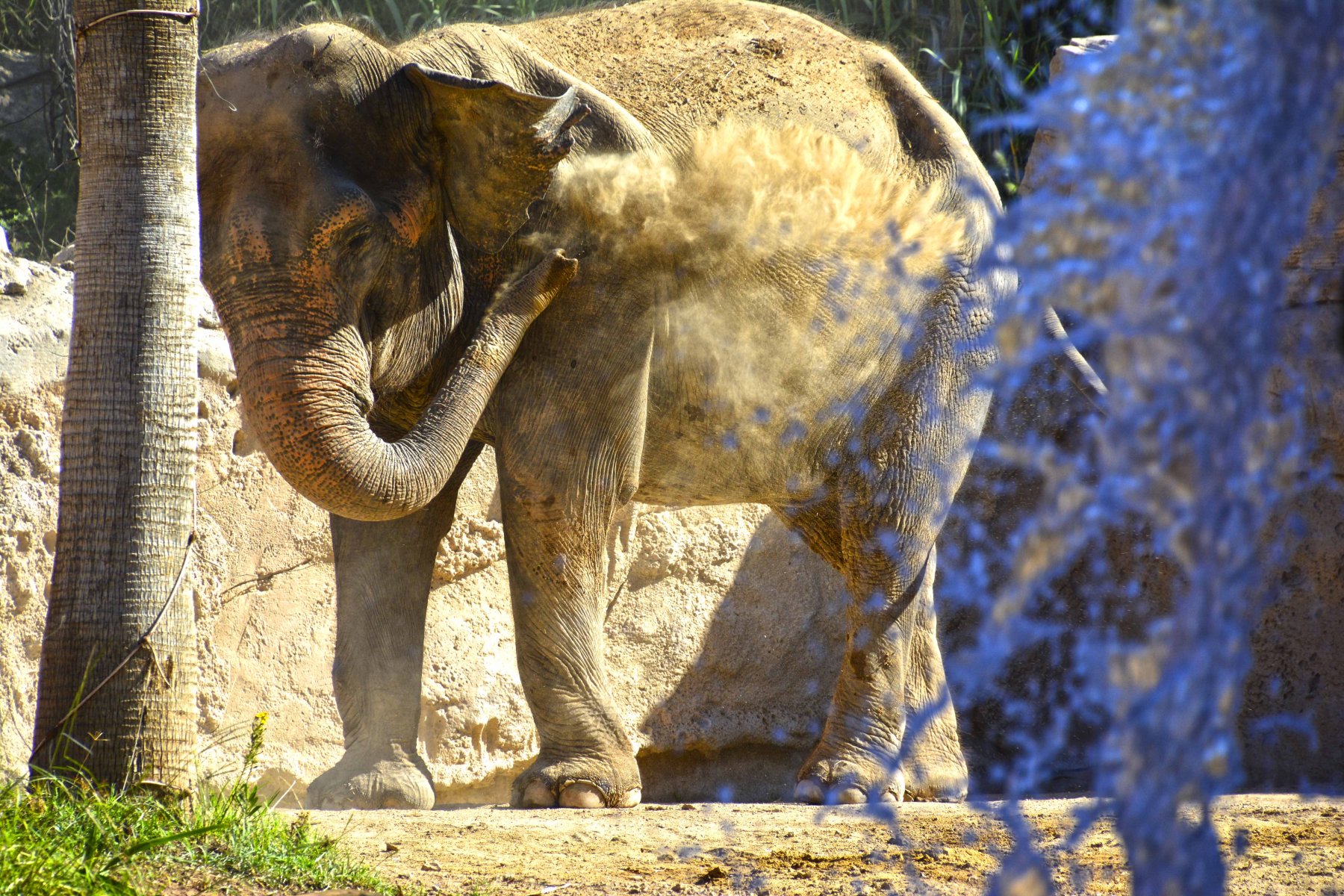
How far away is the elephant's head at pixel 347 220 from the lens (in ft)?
12.1

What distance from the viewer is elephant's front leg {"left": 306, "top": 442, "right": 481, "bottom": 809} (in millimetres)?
4363

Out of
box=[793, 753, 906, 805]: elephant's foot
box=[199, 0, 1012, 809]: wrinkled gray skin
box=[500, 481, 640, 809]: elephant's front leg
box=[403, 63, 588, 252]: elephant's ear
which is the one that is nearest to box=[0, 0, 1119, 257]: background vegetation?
box=[199, 0, 1012, 809]: wrinkled gray skin

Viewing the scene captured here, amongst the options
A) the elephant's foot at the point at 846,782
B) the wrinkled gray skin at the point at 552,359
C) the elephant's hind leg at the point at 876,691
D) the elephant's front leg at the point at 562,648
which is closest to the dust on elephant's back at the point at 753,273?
the wrinkled gray skin at the point at 552,359

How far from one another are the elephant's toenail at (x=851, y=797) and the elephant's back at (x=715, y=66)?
6.38 feet

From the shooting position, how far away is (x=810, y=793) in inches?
186

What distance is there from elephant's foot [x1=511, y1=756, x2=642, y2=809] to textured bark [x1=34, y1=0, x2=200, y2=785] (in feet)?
4.64

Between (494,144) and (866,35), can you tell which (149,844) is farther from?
(866,35)

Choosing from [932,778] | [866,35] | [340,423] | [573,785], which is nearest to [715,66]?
[340,423]

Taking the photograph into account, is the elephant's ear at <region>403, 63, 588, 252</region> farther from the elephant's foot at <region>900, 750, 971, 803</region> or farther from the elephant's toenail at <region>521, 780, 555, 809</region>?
the elephant's foot at <region>900, 750, 971, 803</region>

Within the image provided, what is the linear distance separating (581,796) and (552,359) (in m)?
1.21

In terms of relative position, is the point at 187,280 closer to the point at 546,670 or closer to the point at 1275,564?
the point at 546,670

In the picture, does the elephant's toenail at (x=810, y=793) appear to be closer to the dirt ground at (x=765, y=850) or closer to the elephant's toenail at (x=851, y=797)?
the elephant's toenail at (x=851, y=797)

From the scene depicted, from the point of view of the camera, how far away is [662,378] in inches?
176

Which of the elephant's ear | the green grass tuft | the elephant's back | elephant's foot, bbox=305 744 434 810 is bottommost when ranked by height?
elephant's foot, bbox=305 744 434 810
